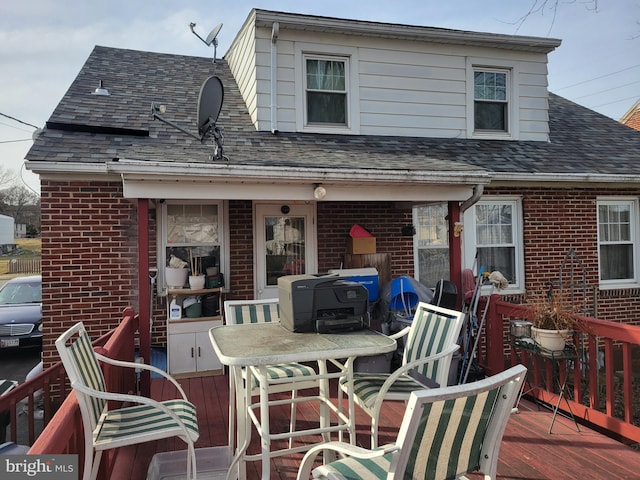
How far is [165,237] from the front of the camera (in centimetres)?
647

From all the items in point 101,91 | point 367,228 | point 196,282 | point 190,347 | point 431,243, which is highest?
point 101,91

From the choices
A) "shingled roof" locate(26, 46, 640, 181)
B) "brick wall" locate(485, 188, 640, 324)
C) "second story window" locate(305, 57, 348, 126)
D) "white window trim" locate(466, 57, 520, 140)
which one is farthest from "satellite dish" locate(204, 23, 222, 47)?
"brick wall" locate(485, 188, 640, 324)

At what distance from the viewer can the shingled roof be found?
219 inches

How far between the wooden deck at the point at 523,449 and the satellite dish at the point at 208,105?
3.00 m

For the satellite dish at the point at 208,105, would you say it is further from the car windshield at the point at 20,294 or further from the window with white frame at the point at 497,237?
the car windshield at the point at 20,294

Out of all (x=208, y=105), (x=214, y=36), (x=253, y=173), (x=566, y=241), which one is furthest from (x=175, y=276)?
(x=566, y=241)

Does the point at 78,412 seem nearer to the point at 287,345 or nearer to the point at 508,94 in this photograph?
the point at 287,345

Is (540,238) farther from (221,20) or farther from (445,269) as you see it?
(221,20)

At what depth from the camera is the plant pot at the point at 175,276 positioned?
6102 millimetres

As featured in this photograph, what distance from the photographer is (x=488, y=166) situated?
6.79 metres

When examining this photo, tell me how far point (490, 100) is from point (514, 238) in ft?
8.08

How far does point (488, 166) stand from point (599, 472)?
4484mm

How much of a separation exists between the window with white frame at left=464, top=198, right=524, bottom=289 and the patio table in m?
4.60

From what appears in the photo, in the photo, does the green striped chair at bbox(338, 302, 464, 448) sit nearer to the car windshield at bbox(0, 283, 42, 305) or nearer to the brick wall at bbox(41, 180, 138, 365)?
the brick wall at bbox(41, 180, 138, 365)
